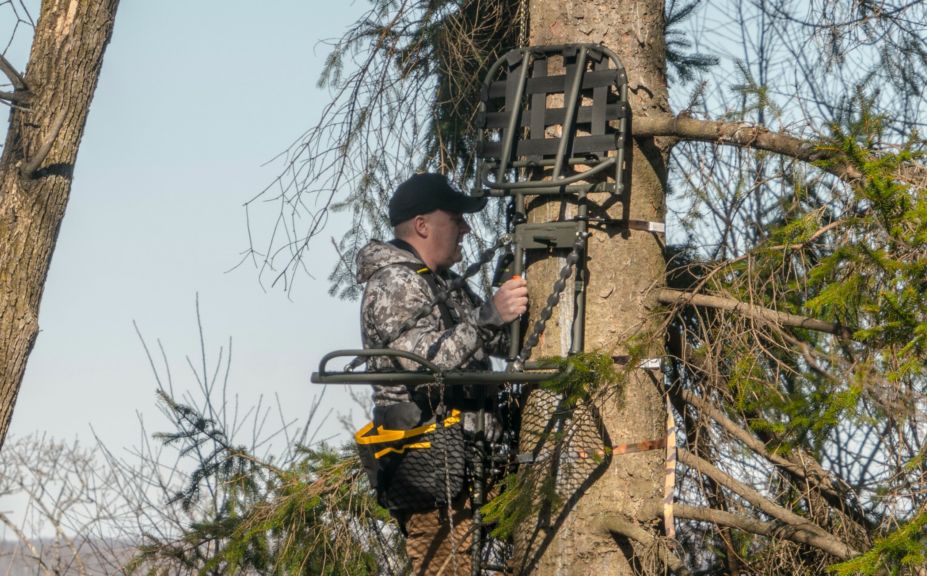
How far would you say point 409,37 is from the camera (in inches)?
254

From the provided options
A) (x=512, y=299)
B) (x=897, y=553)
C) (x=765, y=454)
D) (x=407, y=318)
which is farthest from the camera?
(x=407, y=318)

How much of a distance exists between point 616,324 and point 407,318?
78 cm

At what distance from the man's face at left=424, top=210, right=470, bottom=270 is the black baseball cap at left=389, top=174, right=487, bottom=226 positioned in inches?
1.0

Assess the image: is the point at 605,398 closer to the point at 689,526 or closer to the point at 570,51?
the point at 689,526

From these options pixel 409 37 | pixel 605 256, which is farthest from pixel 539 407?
pixel 409 37

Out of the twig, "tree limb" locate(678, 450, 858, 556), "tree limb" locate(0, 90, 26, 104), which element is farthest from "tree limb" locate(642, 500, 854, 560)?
"tree limb" locate(0, 90, 26, 104)

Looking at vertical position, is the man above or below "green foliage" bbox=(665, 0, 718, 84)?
below

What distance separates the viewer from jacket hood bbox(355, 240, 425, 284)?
5.19 meters

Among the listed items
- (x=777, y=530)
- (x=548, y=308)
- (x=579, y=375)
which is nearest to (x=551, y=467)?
(x=579, y=375)

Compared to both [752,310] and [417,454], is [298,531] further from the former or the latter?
[752,310]

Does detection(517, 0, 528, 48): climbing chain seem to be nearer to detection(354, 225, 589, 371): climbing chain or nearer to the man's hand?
detection(354, 225, 589, 371): climbing chain

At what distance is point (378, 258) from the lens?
5.20 m

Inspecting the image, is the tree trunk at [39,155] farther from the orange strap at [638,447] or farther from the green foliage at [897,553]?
the green foliage at [897,553]

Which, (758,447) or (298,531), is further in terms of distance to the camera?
(298,531)
